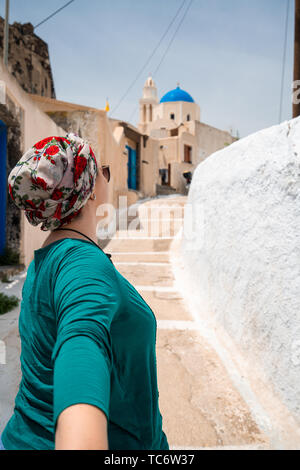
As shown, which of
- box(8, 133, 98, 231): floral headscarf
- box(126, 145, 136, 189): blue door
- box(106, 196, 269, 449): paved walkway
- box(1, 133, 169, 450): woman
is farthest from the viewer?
box(126, 145, 136, 189): blue door

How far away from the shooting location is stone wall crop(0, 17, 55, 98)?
41.4 feet

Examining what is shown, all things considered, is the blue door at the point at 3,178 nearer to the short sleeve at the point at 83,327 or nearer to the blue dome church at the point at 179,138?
the short sleeve at the point at 83,327

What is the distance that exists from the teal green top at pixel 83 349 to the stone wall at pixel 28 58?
45.4 feet

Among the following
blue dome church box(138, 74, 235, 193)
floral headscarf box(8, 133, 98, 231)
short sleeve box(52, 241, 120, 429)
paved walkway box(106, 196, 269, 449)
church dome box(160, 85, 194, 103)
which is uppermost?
church dome box(160, 85, 194, 103)

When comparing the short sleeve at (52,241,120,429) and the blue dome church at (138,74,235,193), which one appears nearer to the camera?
the short sleeve at (52,241,120,429)

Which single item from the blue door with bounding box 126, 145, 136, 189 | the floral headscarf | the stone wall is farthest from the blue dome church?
the floral headscarf

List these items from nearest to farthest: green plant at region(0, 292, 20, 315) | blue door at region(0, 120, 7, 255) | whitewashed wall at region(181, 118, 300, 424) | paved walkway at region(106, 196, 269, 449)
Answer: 1. paved walkway at region(106, 196, 269, 449)
2. whitewashed wall at region(181, 118, 300, 424)
3. green plant at region(0, 292, 20, 315)
4. blue door at region(0, 120, 7, 255)

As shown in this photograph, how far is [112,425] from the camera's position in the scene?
85 centimetres

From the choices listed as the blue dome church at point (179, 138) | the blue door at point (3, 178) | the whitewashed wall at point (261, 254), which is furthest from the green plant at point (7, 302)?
the blue dome church at point (179, 138)

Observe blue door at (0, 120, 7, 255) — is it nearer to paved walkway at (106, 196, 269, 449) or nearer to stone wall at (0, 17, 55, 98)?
paved walkway at (106, 196, 269, 449)

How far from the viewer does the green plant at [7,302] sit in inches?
145

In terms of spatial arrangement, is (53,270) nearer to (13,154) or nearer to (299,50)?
(13,154)

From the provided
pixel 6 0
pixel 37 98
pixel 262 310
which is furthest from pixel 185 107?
pixel 262 310

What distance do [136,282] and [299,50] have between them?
4380 mm
